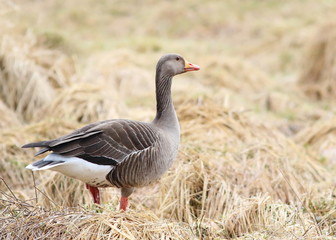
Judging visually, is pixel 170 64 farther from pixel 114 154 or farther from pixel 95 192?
pixel 95 192

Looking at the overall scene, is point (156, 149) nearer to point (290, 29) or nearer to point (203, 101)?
point (203, 101)

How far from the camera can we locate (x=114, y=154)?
4.42 meters

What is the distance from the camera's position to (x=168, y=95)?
4980 millimetres

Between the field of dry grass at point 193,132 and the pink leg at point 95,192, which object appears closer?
the field of dry grass at point 193,132

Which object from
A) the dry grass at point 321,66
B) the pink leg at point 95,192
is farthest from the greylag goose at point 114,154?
the dry grass at point 321,66

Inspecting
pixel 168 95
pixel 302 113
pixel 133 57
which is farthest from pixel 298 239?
pixel 133 57

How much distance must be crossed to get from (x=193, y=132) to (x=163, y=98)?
2.36m

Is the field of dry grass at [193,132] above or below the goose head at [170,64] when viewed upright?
below

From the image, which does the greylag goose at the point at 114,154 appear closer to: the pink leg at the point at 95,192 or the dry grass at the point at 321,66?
the pink leg at the point at 95,192

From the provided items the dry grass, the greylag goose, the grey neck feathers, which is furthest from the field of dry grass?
the grey neck feathers

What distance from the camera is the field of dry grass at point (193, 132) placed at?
4.09 m

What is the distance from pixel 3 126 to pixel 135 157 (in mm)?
3726

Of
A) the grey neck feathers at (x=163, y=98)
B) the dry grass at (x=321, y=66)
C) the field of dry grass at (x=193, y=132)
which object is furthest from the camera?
the dry grass at (x=321, y=66)

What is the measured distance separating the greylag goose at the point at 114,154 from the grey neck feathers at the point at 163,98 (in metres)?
0.17
